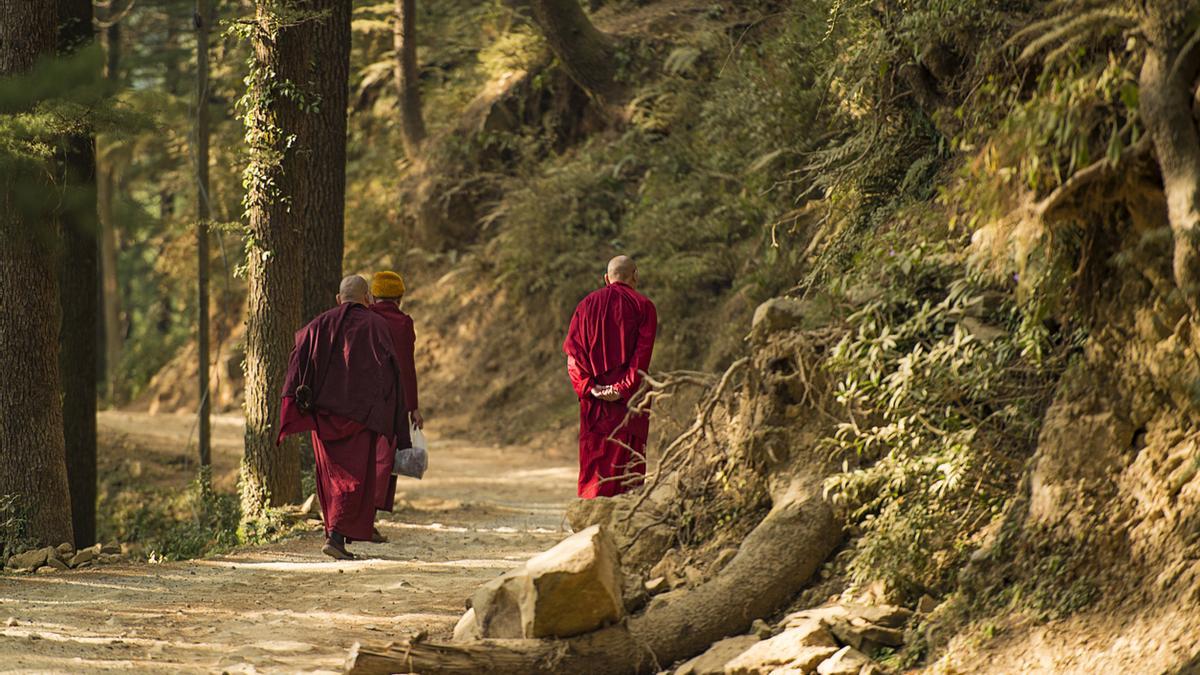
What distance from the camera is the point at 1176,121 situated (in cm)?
509

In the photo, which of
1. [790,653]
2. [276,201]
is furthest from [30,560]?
[790,653]

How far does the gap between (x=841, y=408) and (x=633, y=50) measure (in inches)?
537

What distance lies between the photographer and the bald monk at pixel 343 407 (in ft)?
31.6

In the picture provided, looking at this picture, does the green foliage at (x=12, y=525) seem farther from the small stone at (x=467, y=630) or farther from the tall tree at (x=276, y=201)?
the small stone at (x=467, y=630)

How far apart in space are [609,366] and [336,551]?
2494 mm

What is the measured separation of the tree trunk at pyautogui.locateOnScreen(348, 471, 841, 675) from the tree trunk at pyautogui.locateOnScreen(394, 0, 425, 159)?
17756 millimetres

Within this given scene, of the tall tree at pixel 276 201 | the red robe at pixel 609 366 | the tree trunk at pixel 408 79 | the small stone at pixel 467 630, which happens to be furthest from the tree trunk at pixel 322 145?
the tree trunk at pixel 408 79

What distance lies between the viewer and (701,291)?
1777 centimetres

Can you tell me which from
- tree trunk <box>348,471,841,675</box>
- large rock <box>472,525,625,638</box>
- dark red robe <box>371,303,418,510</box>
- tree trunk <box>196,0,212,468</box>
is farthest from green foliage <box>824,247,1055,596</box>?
tree trunk <box>196,0,212,468</box>

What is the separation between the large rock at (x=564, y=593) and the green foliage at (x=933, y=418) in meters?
1.27

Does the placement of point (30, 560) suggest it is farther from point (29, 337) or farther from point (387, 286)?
point (387, 286)

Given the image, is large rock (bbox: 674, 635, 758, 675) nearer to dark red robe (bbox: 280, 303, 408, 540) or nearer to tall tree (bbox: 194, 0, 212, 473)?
dark red robe (bbox: 280, 303, 408, 540)

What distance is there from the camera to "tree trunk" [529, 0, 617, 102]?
19.1 meters

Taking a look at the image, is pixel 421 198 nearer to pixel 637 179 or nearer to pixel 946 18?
pixel 637 179
